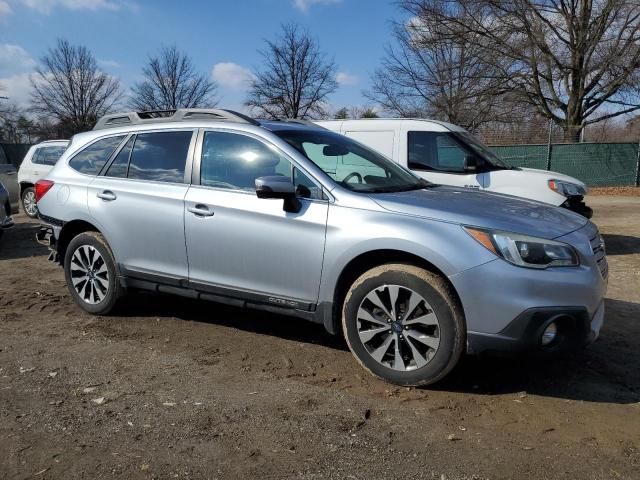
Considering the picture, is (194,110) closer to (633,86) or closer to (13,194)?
(13,194)

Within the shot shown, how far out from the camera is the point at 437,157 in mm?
8117

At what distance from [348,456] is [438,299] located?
1.11 meters

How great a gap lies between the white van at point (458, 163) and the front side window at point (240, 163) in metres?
4.03

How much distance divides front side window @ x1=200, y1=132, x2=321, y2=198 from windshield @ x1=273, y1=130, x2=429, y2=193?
18 cm

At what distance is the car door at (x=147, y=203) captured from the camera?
466cm

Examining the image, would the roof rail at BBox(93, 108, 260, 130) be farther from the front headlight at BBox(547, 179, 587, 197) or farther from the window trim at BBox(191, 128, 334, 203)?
the front headlight at BBox(547, 179, 587, 197)

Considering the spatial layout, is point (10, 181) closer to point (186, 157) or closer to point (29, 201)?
point (29, 201)

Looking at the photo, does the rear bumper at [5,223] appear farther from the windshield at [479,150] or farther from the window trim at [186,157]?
the windshield at [479,150]

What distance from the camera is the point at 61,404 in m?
3.55

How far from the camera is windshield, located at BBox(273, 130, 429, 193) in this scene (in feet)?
14.1

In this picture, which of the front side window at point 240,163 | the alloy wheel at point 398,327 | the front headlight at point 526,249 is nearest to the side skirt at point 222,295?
the alloy wheel at point 398,327

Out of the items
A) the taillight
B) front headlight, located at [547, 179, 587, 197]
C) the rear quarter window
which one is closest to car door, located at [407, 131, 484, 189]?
front headlight, located at [547, 179, 587, 197]

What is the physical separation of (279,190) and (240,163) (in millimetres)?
695

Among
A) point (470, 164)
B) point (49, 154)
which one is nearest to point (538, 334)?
point (470, 164)
